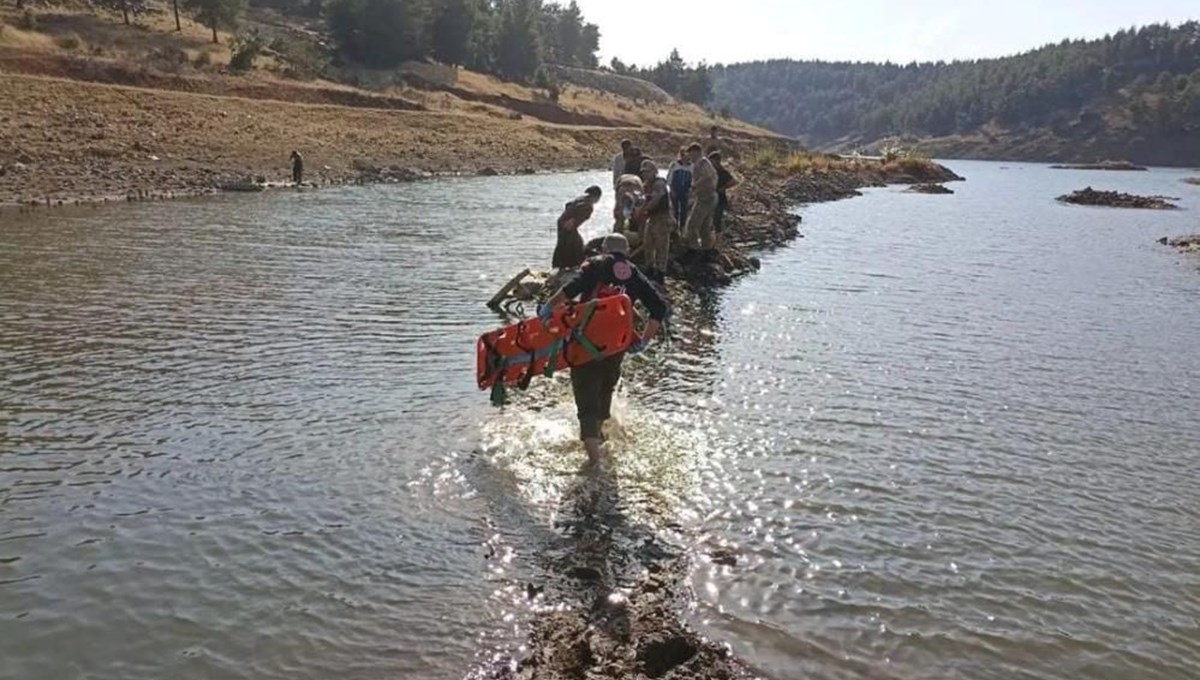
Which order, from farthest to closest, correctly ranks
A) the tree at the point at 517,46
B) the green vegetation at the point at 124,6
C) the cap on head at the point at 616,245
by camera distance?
the tree at the point at 517,46 < the green vegetation at the point at 124,6 < the cap on head at the point at 616,245

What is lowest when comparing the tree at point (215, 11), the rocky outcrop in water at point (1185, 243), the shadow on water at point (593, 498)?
the shadow on water at point (593, 498)

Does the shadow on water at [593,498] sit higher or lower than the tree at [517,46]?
→ lower

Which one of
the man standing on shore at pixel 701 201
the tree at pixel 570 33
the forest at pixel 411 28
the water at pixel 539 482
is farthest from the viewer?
the tree at pixel 570 33

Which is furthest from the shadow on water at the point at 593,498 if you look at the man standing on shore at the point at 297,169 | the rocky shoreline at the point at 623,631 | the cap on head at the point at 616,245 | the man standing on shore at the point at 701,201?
the man standing on shore at the point at 297,169

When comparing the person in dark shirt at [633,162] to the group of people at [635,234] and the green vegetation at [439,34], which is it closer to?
the group of people at [635,234]

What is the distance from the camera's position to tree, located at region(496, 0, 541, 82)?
108812mm

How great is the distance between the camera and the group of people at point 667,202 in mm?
19223

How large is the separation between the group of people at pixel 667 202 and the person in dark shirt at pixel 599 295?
7158 mm

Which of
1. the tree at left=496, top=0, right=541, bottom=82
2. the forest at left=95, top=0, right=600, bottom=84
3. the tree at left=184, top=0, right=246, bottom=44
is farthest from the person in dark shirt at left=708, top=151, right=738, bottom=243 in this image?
the tree at left=496, top=0, right=541, bottom=82

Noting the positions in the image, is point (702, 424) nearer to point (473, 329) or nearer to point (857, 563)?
point (857, 563)

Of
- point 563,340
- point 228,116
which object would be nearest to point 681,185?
point 563,340

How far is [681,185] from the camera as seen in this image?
21.2m

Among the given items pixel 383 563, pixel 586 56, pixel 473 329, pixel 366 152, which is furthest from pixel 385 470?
pixel 586 56

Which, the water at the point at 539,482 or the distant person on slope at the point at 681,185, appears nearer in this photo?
the water at the point at 539,482
